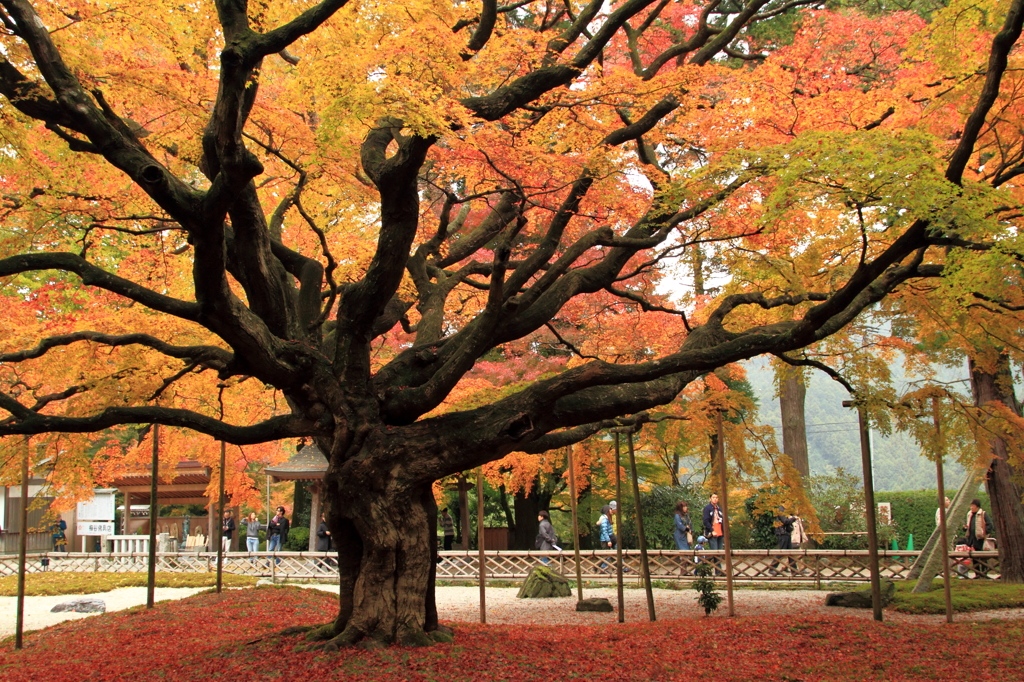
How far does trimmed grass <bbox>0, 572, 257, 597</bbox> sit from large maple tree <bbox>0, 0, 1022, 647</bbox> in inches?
302

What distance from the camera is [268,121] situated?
31.5 feet

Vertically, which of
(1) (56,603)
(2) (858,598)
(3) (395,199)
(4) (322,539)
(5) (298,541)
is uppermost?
(3) (395,199)

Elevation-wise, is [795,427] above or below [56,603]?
above

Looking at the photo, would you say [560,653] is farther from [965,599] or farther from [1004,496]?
[1004,496]

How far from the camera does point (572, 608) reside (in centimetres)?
1330

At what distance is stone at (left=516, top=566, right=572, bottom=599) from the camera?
14.8 meters

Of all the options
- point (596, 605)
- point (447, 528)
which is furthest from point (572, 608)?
point (447, 528)

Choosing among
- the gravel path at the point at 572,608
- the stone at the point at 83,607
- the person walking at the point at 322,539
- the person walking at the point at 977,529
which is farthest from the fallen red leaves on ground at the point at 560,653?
the person walking at the point at 322,539

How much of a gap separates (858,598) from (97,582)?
16378 mm

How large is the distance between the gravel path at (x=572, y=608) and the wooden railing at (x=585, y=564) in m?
1.12

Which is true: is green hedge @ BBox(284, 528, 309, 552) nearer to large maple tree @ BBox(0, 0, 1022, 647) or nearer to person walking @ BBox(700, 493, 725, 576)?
person walking @ BBox(700, 493, 725, 576)

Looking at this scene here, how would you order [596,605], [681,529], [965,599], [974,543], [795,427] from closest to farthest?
[965,599]
[596,605]
[974,543]
[681,529]
[795,427]

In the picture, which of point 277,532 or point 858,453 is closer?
point 277,532

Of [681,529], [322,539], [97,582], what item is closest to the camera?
[681,529]
